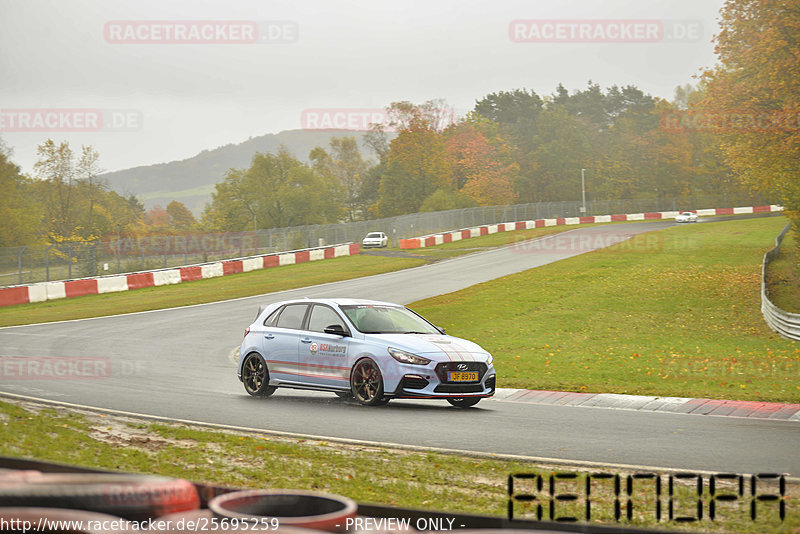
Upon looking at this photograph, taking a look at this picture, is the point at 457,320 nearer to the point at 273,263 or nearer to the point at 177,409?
the point at 177,409

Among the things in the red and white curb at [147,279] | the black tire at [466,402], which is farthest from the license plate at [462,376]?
the red and white curb at [147,279]

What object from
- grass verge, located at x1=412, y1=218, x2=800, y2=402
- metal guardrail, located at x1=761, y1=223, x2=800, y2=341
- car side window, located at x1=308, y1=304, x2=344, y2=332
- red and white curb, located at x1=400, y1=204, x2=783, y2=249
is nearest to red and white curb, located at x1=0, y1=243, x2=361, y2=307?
red and white curb, located at x1=400, y1=204, x2=783, y2=249

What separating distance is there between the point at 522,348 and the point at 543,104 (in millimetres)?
130630

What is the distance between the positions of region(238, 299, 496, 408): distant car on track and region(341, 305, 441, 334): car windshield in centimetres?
2

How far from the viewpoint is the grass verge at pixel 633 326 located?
Answer: 1625 centimetres

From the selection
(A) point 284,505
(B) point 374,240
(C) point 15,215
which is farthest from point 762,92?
(C) point 15,215

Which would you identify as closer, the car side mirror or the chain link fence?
the car side mirror

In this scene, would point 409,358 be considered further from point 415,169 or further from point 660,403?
point 415,169

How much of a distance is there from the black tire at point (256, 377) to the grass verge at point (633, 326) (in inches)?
177

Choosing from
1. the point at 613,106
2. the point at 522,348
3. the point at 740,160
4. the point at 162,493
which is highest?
the point at 613,106

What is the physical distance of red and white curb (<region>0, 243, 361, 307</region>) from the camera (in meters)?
33.9

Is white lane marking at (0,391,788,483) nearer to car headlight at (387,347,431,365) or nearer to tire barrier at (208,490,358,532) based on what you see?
car headlight at (387,347,431,365)

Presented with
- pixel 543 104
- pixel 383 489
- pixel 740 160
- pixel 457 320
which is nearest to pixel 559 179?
pixel 543 104

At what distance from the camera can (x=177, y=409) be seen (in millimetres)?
12281
